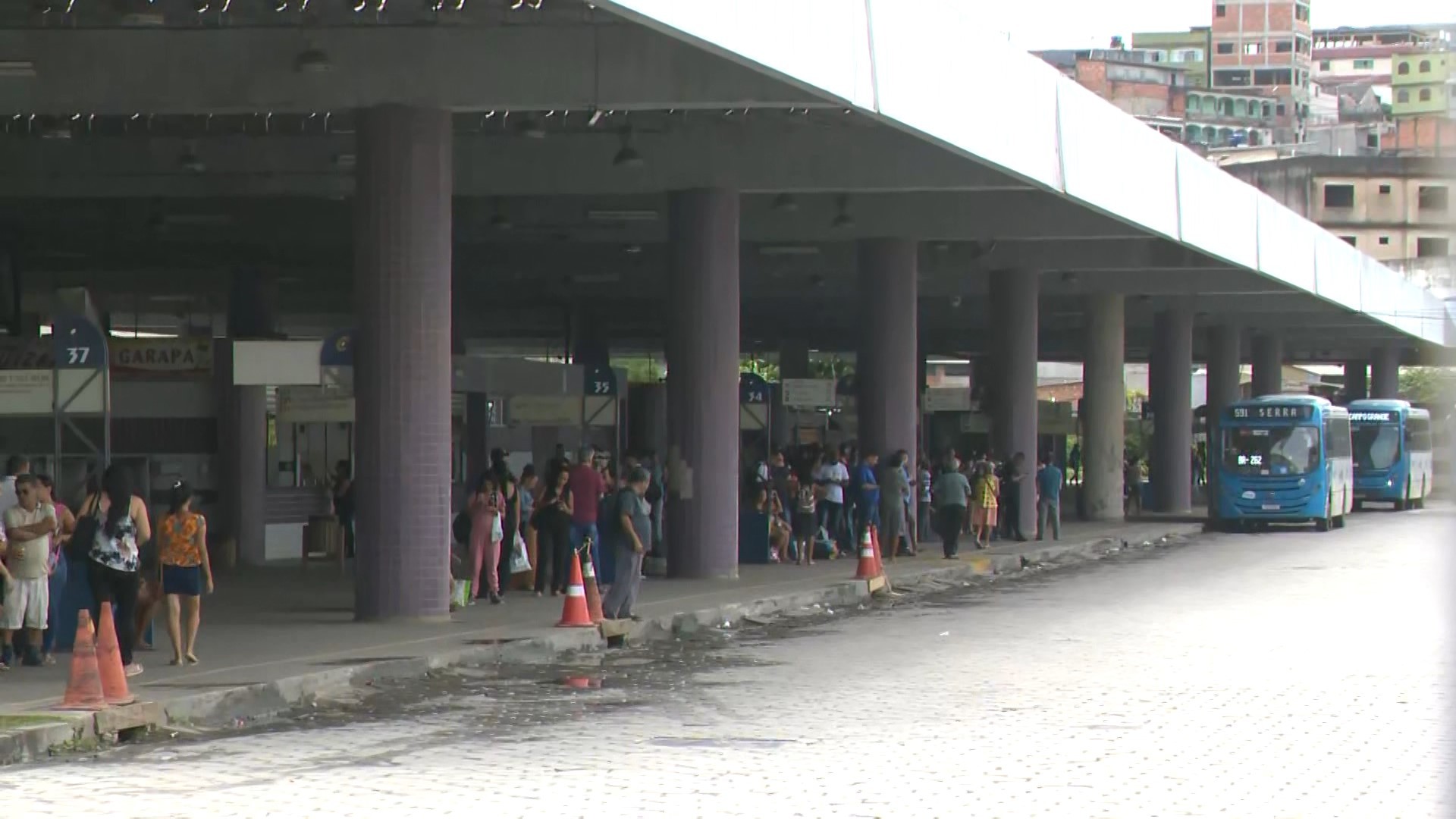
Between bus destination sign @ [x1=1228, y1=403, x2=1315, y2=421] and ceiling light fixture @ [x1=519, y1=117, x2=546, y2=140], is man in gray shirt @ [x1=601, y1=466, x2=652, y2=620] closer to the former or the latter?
ceiling light fixture @ [x1=519, y1=117, x2=546, y2=140]

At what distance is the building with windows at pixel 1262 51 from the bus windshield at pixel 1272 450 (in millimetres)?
133108

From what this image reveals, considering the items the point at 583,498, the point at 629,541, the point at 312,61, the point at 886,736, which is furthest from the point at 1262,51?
the point at 886,736

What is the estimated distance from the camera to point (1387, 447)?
57875 millimetres

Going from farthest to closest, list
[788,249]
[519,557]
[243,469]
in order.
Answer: [788,249] < [243,469] < [519,557]

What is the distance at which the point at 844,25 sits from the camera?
795 inches

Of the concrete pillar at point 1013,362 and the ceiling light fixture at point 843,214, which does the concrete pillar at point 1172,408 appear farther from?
the ceiling light fixture at point 843,214

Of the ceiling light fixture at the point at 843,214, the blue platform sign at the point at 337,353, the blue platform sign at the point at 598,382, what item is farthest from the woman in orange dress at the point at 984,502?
the blue platform sign at the point at 337,353

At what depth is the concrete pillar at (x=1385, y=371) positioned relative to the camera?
2896 inches

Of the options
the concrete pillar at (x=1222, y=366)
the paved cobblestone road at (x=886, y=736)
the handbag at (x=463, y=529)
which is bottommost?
the paved cobblestone road at (x=886, y=736)

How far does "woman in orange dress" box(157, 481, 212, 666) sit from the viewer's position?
15.9 m

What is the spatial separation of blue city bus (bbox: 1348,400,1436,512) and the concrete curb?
1258 inches

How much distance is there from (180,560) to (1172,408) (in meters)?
41.8

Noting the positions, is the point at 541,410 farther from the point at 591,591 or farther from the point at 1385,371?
A: the point at 1385,371

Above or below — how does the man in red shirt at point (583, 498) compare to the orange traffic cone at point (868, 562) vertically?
above
